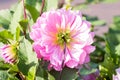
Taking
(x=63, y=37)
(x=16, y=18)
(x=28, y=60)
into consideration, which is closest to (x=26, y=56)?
(x=28, y=60)

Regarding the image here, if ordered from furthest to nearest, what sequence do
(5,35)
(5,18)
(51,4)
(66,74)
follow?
1. (5,18)
2. (51,4)
3. (5,35)
4. (66,74)

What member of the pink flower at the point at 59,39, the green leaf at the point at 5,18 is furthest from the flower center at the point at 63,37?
the green leaf at the point at 5,18

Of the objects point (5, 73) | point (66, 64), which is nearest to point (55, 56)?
point (66, 64)

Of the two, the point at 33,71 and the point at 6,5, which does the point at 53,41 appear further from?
the point at 6,5

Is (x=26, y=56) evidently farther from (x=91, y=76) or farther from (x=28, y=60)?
(x=91, y=76)

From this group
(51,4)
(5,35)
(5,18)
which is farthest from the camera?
(5,18)

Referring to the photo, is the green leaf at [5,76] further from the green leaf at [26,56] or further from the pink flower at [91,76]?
the pink flower at [91,76]

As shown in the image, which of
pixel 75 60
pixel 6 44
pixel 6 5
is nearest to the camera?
pixel 75 60
